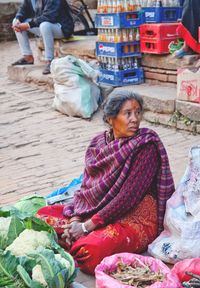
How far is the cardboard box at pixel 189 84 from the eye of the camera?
5625 mm

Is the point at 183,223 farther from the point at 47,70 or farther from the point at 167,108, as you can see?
the point at 47,70

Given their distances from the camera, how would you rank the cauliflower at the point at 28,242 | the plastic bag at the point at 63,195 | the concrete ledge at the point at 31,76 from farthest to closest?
the concrete ledge at the point at 31,76 → the plastic bag at the point at 63,195 → the cauliflower at the point at 28,242

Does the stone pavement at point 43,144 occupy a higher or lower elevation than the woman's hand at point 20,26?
lower

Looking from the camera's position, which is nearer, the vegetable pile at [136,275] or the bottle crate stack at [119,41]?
the vegetable pile at [136,275]

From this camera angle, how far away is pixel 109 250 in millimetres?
3111

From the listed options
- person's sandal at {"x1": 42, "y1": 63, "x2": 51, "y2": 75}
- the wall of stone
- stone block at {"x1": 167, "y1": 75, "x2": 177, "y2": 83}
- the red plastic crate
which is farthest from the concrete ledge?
the wall of stone

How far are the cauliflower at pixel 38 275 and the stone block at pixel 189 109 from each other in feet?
11.0

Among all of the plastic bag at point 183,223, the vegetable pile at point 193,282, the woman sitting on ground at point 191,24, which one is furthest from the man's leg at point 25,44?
the vegetable pile at point 193,282

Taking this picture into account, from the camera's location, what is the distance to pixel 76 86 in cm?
683

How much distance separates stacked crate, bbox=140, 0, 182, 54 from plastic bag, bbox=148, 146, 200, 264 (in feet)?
11.7

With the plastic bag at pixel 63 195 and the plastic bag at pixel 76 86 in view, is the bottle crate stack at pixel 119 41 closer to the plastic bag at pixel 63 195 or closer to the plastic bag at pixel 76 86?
the plastic bag at pixel 76 86

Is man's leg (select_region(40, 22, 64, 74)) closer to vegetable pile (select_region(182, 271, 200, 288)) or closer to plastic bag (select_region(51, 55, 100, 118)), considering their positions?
plastic bag (select_region(51, 55, 100, 118))

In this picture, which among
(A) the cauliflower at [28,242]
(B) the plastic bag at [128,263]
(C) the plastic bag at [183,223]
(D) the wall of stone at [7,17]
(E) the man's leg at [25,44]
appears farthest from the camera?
(D) the wall of stone at [7,17]

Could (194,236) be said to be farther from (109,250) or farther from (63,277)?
(63,277)
